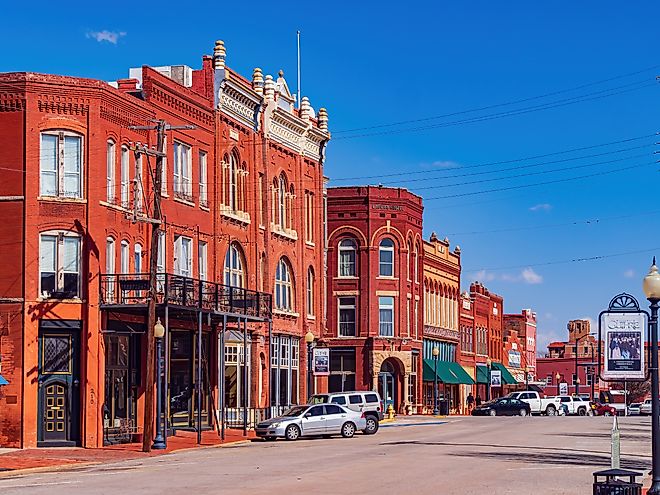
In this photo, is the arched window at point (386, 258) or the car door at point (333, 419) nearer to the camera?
the car door at point (333, 419)

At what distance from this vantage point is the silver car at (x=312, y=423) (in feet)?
148

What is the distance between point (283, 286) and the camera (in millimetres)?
60562

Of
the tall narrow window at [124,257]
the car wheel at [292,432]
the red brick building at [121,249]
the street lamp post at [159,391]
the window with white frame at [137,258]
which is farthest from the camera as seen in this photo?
the car wheel at [292,432]

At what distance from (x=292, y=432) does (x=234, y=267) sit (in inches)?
450

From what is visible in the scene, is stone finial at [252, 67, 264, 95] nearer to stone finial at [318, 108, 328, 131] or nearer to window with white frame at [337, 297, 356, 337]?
stone finial at [318, 108, 328, 131]

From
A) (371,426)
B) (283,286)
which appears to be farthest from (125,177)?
(283,286)

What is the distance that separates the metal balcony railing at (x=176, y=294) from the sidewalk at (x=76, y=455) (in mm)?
5014

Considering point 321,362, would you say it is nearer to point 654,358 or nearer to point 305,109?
point 305,109

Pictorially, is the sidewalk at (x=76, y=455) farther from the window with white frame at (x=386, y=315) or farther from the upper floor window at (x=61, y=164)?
the window with white frame at (x=386, y=315)

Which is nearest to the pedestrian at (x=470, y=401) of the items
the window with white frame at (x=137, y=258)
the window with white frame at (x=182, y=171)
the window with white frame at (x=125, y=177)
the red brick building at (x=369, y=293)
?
the red brick building at (x=369, y=293)

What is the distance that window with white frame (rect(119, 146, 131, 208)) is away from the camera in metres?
44.0

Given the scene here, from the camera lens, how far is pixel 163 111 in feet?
155

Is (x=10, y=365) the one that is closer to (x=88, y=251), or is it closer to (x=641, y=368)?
(x=88, y=251)

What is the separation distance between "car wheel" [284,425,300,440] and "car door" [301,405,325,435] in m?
0.28
